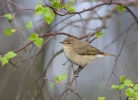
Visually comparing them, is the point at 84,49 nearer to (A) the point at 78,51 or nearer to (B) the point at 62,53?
(A) the point at 78,51

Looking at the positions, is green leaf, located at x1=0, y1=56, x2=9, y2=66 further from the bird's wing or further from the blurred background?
the blurred background

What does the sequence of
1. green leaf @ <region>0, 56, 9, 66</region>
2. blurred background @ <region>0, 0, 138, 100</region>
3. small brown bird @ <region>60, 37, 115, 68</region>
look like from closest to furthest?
green leaf @ <region>0, 56, 9, 66</region> < small brown bird @ <region>60, 37, 115, 68</region> < blurred background @ <region>0, 0, 138, 100</region>

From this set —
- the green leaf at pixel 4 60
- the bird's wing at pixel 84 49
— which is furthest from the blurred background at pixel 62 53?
the green leaf at pixel 4 60

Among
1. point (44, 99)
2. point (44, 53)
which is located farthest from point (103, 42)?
point (44, 99)

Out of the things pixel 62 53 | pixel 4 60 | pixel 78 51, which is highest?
pixel 4 60

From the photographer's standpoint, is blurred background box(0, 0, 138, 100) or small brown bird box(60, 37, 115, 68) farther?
blurred background box(0, 0, 138, 100)

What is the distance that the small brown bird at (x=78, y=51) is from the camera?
2.56m

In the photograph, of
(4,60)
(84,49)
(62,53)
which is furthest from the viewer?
(62,53)

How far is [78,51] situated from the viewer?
262cm

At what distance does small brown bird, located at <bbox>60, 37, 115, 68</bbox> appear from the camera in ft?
8.39

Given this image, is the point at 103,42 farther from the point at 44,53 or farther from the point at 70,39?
the point at 70,39

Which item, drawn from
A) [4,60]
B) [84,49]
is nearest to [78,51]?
[84,49]

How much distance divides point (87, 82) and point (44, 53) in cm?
68

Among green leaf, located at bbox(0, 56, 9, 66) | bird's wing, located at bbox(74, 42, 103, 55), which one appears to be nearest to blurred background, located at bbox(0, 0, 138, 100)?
bird's wing, located at bbox(74, 42, 103, 55)
